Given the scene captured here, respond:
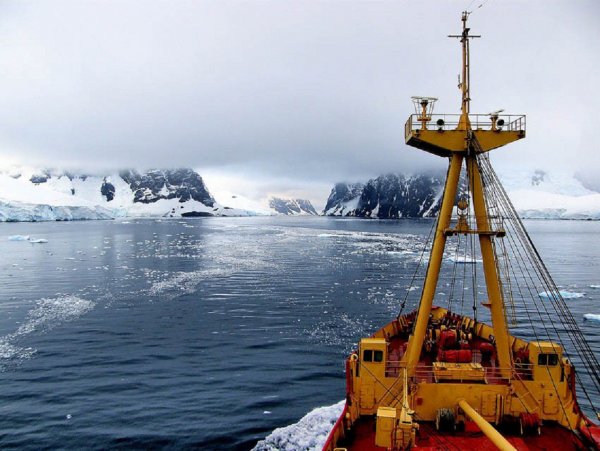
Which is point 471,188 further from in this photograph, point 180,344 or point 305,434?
point 180,344

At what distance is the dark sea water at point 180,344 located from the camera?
1914 centimetres

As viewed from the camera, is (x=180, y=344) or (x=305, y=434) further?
(x=180, y=344)

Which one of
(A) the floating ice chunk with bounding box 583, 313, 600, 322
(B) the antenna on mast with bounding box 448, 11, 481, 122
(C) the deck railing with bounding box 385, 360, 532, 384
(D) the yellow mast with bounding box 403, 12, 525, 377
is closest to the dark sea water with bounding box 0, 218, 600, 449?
(A) the floating ice chunk with bounding box 583, 313, 600, 322

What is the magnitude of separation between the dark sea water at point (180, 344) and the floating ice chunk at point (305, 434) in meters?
0.53

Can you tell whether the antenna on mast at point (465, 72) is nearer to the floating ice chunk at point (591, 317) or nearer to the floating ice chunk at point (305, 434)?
the floating ice chunk at point (305, 434)

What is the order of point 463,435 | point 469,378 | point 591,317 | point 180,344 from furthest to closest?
point 591,317
point 180,344
point 469,378
point 463,435

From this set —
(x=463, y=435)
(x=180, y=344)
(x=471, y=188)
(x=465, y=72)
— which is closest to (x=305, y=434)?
(x=463, y=435)

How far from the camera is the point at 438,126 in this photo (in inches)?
612

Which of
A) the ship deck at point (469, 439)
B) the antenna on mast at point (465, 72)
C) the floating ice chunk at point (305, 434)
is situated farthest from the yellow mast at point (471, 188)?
the floating ice chunk at point (305, 434)

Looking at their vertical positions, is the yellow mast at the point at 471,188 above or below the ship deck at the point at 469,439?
above

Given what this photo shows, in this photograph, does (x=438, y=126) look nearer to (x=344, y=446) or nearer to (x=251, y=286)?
(x=344, y=446)

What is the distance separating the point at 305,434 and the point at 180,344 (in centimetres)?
1400

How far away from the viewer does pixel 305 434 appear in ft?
60.5

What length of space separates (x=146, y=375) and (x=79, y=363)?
189 inches
